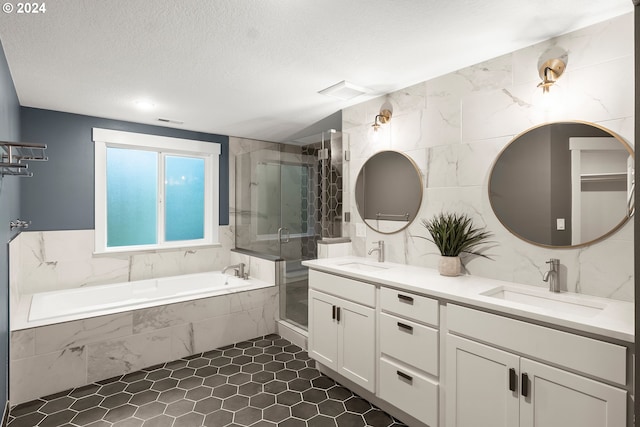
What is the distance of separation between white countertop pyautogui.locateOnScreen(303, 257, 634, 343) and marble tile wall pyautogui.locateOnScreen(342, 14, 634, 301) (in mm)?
110

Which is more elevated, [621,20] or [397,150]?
[621,20]

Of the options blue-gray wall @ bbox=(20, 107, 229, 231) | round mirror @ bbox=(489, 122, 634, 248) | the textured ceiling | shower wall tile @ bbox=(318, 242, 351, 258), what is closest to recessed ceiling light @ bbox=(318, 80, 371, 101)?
the textured ceiling

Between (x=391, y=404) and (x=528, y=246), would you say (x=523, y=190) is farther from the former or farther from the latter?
(x=391, y=404)

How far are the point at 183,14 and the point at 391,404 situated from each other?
254 centimetres

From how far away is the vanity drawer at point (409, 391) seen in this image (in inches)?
74.6

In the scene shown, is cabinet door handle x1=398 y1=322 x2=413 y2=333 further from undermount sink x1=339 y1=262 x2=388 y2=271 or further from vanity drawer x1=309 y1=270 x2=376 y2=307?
undermount sink x1=339 y1=262 x2=388 y2=271

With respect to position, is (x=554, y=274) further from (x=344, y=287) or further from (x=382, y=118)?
(x=382, y=118)

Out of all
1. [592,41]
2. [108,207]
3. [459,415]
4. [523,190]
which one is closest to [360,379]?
[459,415]

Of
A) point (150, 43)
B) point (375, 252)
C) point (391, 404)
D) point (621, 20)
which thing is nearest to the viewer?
point (621, 20)

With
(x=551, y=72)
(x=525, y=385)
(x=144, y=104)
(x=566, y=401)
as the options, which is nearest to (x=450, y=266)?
(x=525, y=385)

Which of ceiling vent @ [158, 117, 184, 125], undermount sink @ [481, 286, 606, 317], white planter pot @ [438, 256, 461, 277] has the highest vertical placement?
ceiling vent @ [158, 117, 184, 125]

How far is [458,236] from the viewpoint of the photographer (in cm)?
226

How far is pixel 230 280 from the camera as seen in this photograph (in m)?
4.00

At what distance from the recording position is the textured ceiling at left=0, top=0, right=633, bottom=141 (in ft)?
5.38
